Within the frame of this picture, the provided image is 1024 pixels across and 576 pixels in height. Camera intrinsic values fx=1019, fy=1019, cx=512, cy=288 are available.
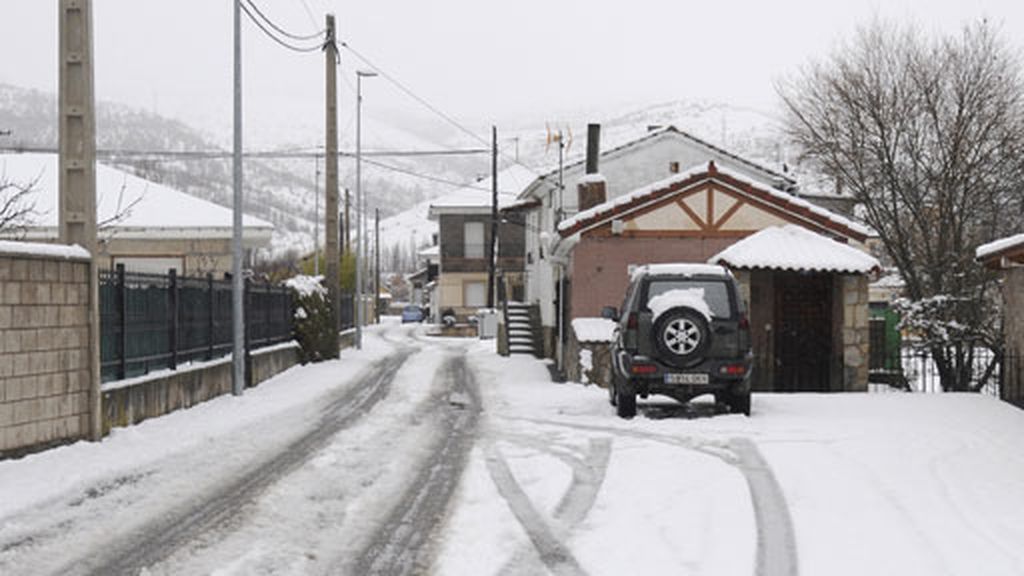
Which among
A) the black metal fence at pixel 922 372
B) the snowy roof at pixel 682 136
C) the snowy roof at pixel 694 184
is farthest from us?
the snowy roof at pixel 682 136

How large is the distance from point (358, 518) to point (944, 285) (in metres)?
19.5

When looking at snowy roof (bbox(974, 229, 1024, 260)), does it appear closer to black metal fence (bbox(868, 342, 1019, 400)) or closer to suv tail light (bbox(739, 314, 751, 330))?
suv tail light (bbox(739, 314, 751, 330))

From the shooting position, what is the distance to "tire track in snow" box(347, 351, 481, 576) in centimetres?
625

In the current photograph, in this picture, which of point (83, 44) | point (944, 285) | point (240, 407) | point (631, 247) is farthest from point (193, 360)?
point (944, 285)

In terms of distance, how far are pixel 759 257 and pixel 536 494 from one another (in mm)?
11864

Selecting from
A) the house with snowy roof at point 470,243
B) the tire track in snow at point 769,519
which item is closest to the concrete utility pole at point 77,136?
the tire track in snow at point 769,519

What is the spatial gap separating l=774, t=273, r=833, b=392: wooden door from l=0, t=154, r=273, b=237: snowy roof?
19.5 metres

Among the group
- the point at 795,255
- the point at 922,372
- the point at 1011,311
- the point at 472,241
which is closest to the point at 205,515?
the point at 1011,311

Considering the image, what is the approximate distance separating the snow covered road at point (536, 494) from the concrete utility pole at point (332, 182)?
15.6 meters

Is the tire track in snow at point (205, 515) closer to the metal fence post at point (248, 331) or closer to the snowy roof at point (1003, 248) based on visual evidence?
the metal fence post at point (248, 331)

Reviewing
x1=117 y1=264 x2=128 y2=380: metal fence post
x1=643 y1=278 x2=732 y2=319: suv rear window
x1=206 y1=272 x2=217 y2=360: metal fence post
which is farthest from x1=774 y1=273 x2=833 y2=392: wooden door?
x1=117 y1=264 x2=128 y2=380: metal fence post

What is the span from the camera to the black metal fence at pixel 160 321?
13.1 m

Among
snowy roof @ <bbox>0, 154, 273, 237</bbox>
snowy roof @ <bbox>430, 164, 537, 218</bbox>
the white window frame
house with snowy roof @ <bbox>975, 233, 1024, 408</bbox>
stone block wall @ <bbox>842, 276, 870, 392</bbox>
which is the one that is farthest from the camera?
the white window frame

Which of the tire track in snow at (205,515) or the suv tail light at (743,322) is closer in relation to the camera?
the tire track in snow at (205,515)
